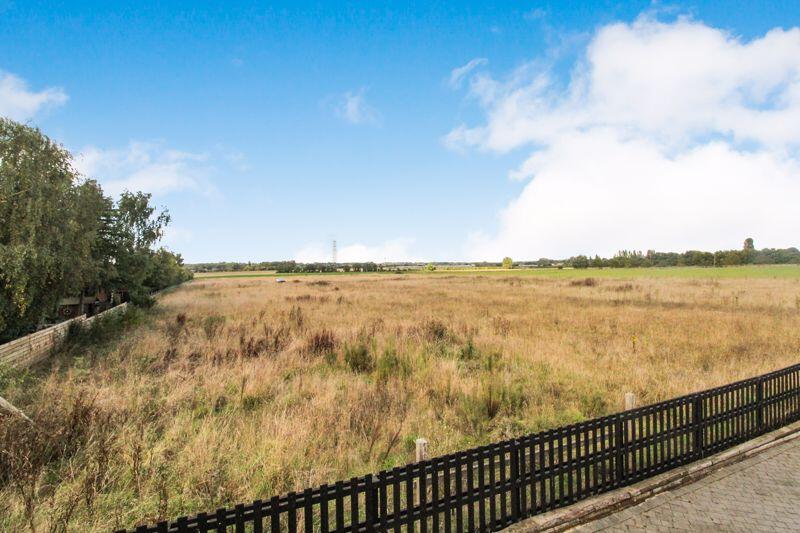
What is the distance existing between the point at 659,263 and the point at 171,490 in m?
183

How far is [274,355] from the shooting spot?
14.8 meters

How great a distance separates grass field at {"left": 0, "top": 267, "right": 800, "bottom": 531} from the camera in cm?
610

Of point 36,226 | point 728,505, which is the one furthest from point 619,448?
point 36,226

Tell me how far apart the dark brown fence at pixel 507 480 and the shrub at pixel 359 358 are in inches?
290

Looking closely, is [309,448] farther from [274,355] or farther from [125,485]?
[274,355]

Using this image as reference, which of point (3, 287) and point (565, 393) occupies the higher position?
point (3, 287)

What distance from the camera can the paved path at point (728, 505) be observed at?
4977 millimetres

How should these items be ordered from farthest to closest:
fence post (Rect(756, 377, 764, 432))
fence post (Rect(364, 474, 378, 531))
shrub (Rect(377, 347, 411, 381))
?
shrub (Rect(377, 347, 411, 381)) → fence post (Rect(756, 377, 764, 432)) → fence post (Rect(364, 474, 378, 531))

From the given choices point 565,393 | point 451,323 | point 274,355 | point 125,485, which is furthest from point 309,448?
point 451,323

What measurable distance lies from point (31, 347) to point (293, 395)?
11.8 m

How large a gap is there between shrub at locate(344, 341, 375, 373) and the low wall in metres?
9.69

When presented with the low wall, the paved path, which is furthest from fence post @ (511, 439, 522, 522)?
the low wall

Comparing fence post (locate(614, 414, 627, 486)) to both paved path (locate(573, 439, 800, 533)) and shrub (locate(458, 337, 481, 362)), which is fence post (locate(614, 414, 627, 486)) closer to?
paved path (locate(573, 439, 800, 533))

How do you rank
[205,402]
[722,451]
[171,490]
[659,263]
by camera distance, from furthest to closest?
[659,263], [205,402], [722,451], [171,490]
